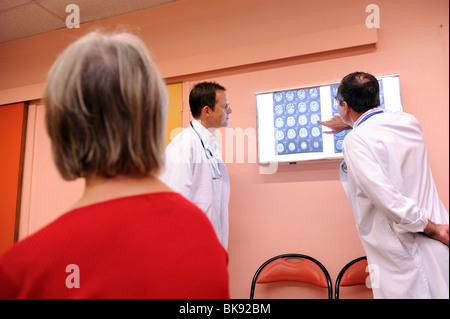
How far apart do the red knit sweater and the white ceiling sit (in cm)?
227

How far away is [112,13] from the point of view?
2.57 metres

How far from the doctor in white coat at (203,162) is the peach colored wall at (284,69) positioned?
0.29m

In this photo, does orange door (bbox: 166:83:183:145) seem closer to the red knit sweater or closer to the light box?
the light box

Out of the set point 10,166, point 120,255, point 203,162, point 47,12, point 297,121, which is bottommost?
point 120,255

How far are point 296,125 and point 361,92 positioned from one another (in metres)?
0.69

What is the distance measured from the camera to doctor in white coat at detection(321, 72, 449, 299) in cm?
97

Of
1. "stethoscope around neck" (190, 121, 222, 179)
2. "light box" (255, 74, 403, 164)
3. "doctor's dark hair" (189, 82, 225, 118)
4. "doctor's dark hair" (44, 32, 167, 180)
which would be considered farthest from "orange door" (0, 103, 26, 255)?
"doctor's dark hair" (44, 32, 167, 180)

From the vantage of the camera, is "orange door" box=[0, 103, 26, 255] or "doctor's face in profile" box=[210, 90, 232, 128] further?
"orange door" box=[0, 103, 26, 255]

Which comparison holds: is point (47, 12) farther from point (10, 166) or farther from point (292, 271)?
point (292, 271)

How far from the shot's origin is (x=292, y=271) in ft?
6.06

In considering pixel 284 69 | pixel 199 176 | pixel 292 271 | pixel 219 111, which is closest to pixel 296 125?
pixel 284 69

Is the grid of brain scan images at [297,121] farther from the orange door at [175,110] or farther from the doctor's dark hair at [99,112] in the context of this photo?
the doctor's dark hair at [99,112]
